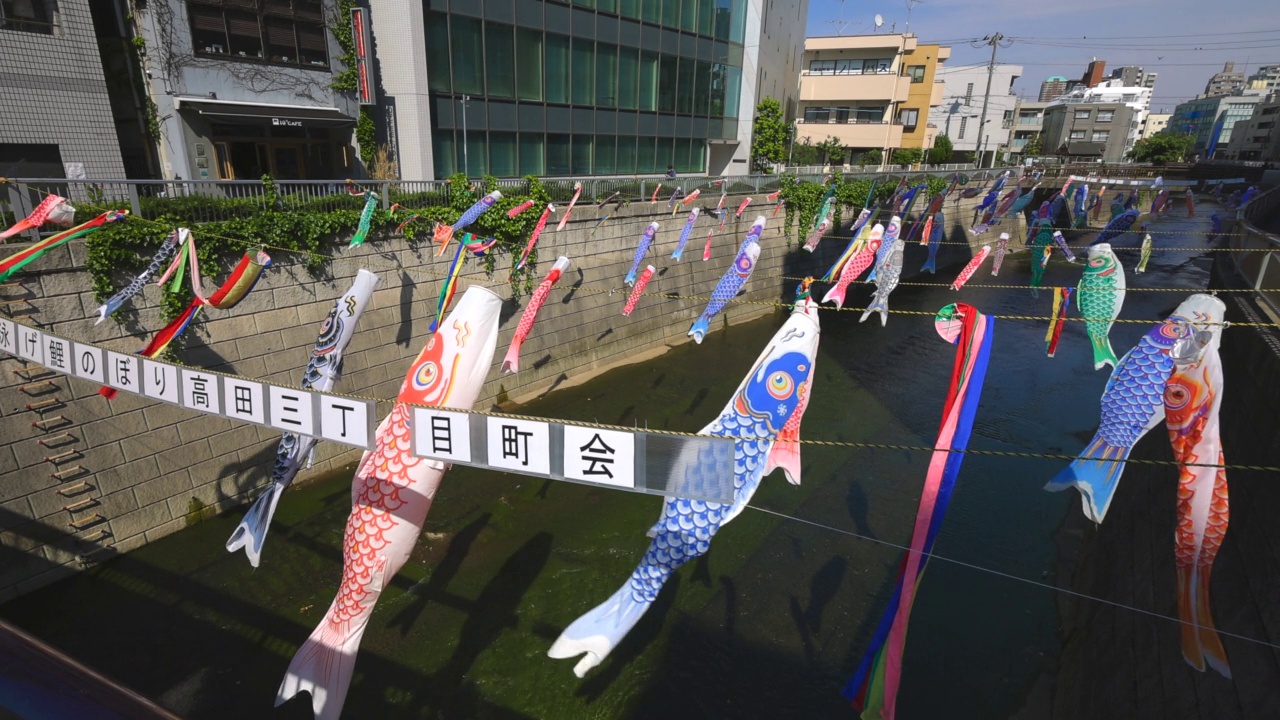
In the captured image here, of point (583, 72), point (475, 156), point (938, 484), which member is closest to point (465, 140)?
point (475, 156)

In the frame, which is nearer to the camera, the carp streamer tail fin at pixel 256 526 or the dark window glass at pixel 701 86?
the carp streamer tail fin at pixel 256 526

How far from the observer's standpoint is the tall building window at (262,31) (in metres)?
16.6

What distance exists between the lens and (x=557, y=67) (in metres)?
24.7

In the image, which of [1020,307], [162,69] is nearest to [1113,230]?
[1020,307]

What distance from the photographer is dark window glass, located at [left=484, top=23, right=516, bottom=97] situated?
22328 millimetres

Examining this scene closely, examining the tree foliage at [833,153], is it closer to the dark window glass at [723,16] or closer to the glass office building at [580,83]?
the glass office building at [580,83]

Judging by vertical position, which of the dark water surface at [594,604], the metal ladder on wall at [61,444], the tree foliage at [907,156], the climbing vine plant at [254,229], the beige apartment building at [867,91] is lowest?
the dark water surface at [594,604]

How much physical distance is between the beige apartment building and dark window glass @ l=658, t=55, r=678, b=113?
24.1 metres

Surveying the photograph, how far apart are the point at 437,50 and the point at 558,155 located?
6.43 metres

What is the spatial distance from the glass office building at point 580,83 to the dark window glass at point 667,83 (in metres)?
0.05

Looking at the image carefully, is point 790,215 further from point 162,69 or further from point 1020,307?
point 162,69

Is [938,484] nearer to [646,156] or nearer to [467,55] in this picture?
[467,55]

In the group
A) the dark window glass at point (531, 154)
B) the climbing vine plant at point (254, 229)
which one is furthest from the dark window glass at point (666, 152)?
the climbing vine plant at point (254, 229)

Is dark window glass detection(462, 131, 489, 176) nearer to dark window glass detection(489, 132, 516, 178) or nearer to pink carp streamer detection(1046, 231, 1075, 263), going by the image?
dark window glass detection(489, 132, 516, 178)
